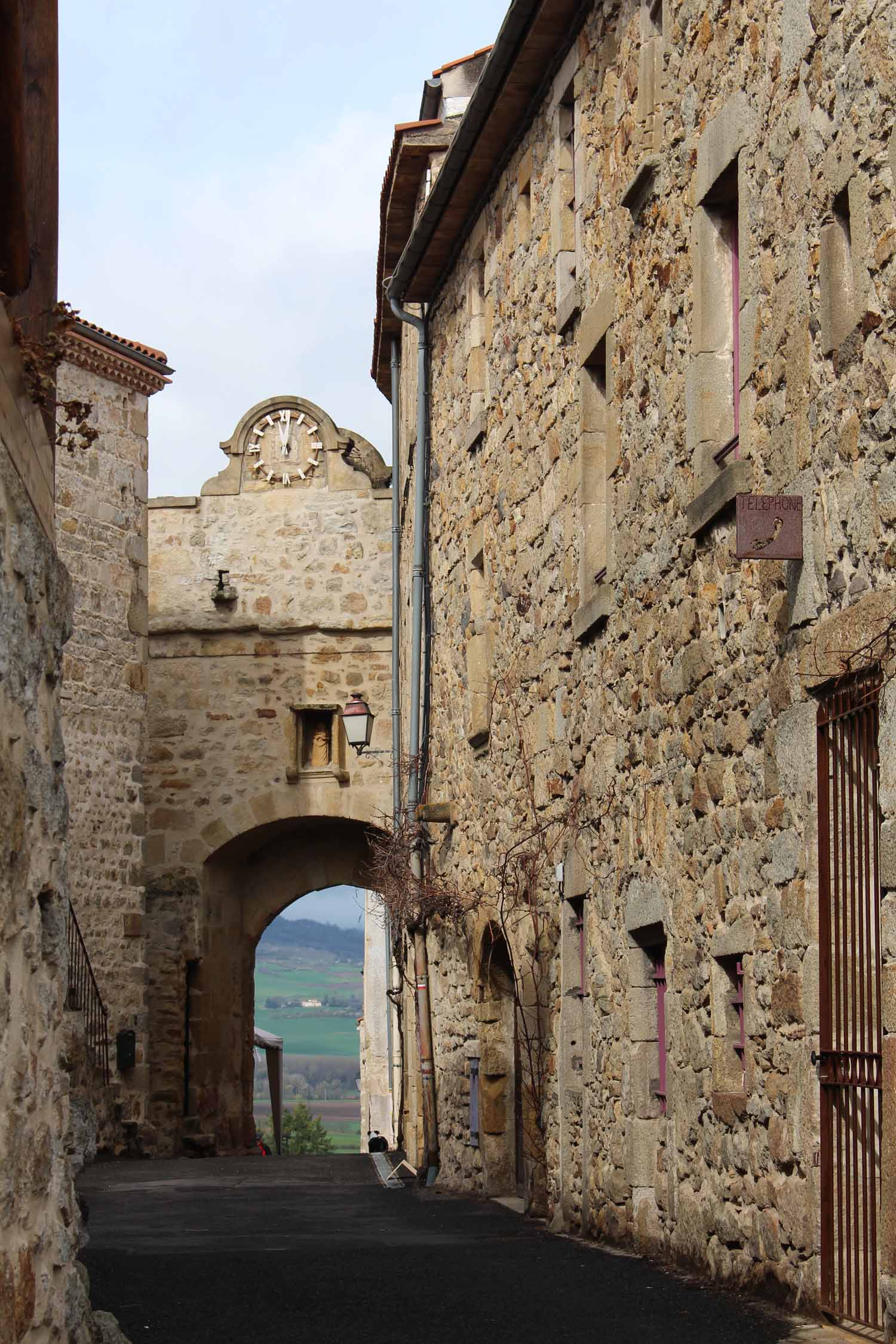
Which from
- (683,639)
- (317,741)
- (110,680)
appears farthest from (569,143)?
(317,741)

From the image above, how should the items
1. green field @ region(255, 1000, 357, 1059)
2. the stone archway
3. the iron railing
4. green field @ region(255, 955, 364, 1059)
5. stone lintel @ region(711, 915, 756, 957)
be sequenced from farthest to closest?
green field @ region(255, 955, 364, 1059), green field @ region(255, 1000, 357, 1059), the iron railing, the stone archway, stone lintel @ region(711, 915, 756, 957)

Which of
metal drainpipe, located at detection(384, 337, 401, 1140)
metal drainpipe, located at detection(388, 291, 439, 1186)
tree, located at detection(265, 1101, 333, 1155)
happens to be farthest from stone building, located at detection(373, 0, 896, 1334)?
tree, located at detection(265, 1101, 333, 1155)

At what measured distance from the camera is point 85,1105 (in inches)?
210

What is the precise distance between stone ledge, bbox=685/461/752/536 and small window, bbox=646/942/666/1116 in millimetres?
1928

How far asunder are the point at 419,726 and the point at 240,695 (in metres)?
4.98

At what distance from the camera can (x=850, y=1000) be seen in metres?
5.73

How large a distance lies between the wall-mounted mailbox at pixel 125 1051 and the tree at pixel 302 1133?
4728 centimetres

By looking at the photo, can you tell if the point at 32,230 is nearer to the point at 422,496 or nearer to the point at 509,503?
the point at 509,503

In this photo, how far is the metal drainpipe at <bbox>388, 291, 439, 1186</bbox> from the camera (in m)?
14.2

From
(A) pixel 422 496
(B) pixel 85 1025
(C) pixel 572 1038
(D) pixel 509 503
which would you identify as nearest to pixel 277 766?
(B) pixel 85 1025

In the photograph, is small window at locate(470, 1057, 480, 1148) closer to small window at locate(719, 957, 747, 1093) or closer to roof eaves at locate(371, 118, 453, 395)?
small window at locate(719, 957, 747, 1093)

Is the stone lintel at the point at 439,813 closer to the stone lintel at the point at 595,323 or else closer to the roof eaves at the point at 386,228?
the stone lintel at the point at 595,323

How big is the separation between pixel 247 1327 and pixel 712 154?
4.59m

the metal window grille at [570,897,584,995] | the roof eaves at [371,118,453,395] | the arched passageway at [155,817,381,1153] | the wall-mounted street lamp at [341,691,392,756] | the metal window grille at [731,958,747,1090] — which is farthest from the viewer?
the arched passageway at [155,817,381,1153]
